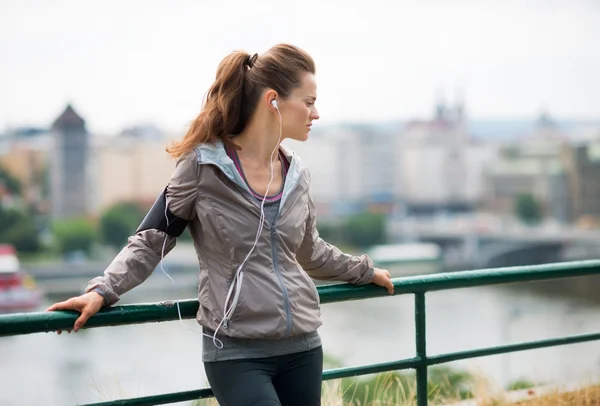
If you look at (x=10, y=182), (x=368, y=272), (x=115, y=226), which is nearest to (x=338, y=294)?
(x=368, y=272)

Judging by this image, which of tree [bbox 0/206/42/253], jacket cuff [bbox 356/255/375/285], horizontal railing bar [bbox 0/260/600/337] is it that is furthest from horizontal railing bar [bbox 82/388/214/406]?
tree [bbox 0/206/42/253]

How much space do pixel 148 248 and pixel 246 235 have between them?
0.56 feet

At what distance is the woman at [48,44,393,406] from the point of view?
4.13 feet

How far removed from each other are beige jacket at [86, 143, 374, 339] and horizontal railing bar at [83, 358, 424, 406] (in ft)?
0.73

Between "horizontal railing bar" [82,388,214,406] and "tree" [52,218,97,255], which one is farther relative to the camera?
"tree" [52,218,97,255]

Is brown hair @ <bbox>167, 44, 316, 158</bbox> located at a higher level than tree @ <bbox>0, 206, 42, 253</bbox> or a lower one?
higher

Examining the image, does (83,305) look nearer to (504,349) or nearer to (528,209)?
(504,349)

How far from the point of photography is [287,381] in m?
1.32

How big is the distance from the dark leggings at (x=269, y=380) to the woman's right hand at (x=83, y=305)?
0.20 meters

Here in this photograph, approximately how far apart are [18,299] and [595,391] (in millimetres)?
37341

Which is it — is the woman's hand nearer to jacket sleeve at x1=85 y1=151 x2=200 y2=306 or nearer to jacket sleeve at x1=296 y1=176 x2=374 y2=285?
jacket sleeve at x1=296 y1=176 x2=374 y2=285

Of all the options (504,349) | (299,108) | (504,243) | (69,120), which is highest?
(69,120)

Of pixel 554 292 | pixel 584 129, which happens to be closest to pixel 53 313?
pixel 554 292

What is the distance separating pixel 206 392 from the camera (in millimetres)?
1496
